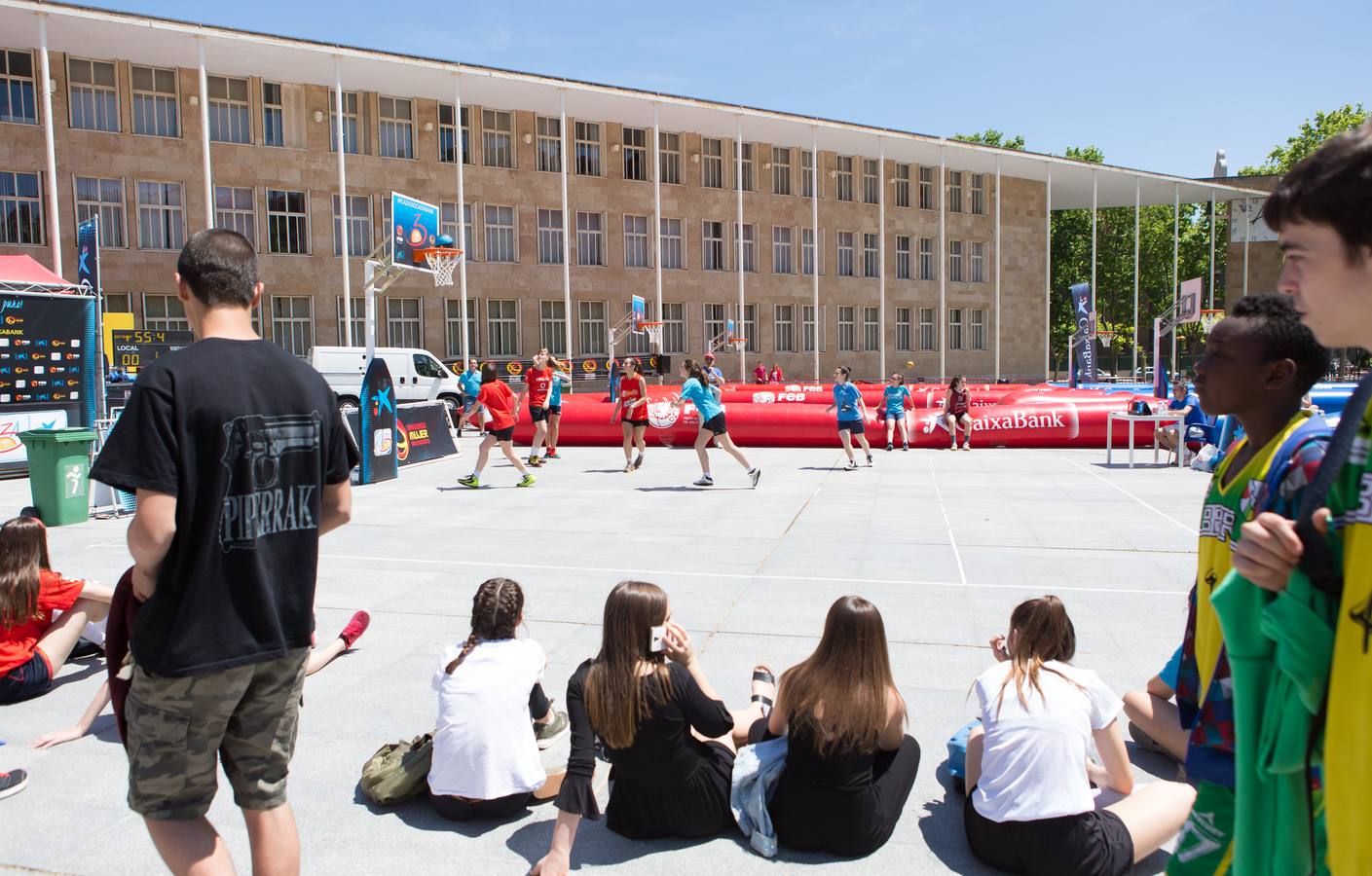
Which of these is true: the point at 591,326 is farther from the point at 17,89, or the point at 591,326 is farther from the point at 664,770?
the point at 664,770

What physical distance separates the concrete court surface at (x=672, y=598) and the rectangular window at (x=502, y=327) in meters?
22.6

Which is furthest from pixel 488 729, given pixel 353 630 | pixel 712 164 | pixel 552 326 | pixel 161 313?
pixel 712 164

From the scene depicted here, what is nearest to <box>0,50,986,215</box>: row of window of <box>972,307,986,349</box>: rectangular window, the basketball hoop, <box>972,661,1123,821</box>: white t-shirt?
the basketball hoop

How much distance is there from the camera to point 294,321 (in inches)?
1318

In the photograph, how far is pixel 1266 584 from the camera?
1543mm

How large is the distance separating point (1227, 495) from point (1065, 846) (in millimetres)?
1530

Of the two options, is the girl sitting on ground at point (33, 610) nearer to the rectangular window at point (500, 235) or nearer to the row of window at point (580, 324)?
the row of window at point (580, 324)

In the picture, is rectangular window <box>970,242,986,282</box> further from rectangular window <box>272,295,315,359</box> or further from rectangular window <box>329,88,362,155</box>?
rectangular window <box>272,295,315,359</box>

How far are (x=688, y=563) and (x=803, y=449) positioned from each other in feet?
37.0

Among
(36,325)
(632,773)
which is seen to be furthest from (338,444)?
(36,325)

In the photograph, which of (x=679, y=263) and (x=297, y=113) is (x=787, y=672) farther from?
(x=679, y=263)

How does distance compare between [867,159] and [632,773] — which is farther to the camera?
[867,159]

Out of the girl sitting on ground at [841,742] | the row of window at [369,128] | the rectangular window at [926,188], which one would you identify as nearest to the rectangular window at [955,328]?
the rectangular window at [926,188]

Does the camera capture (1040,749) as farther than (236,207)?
No
